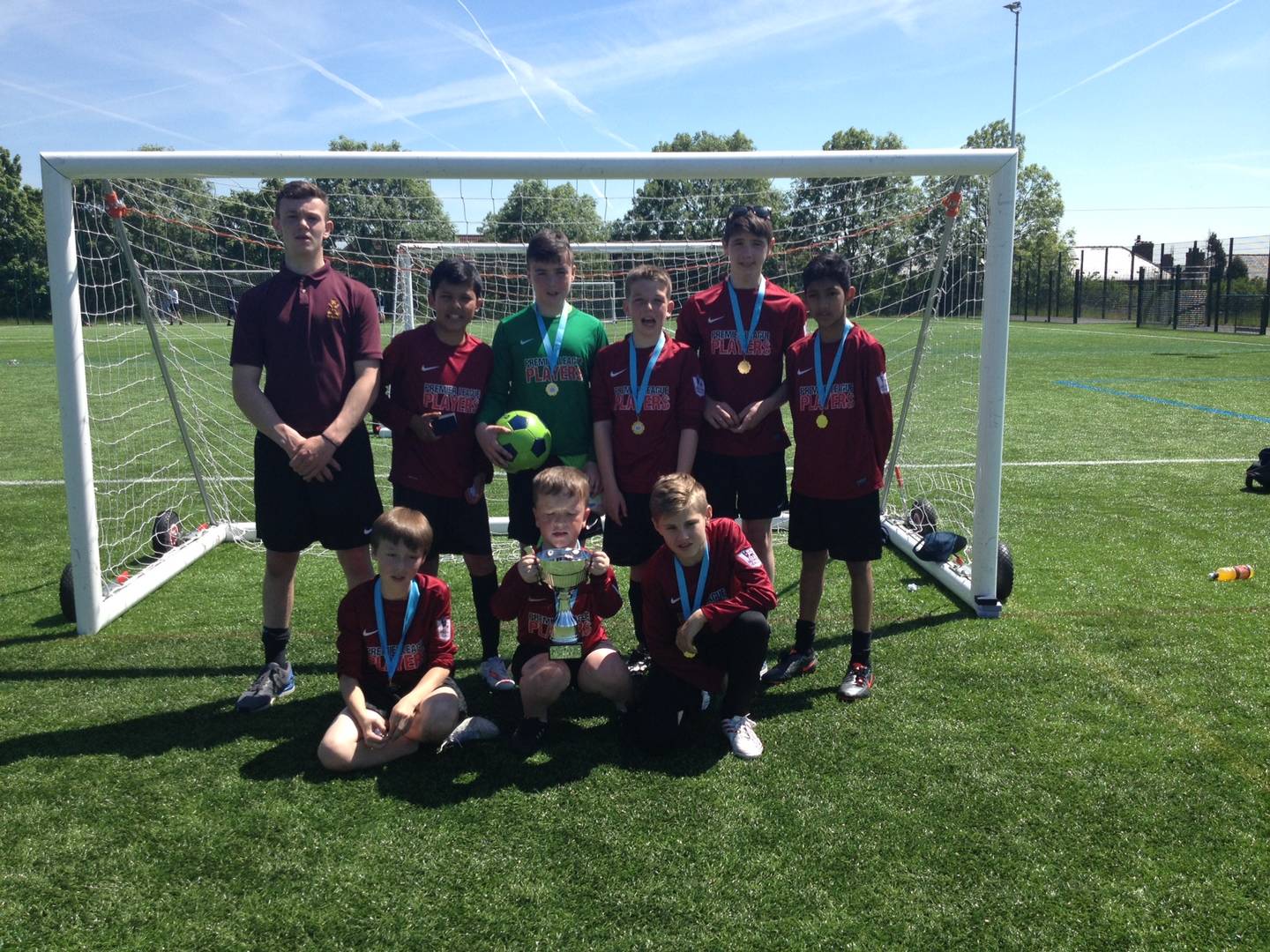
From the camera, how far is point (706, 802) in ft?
9.84

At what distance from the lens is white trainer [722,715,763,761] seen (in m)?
3.33

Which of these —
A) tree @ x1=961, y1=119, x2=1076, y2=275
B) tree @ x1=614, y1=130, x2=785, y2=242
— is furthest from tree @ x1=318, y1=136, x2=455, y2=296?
tree @ x1=961, y1=119, x2=1076, y2=275

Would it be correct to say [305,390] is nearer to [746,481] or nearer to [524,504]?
[524,504]

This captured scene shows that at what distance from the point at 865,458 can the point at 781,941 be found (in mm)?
2103

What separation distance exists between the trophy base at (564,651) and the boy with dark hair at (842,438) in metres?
1.15

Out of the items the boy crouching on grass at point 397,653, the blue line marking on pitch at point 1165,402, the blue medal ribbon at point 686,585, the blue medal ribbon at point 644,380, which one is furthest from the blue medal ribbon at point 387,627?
the blue line marking on pitch at point 1165,402

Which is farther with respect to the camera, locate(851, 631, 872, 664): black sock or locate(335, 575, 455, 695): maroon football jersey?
locate(851, 631, 872, 664): black sock

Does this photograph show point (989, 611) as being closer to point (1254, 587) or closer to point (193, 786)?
point (1254, 587)

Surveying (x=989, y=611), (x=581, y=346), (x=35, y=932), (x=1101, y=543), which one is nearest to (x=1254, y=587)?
(x=1101, y=543)

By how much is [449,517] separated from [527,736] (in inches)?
42.6

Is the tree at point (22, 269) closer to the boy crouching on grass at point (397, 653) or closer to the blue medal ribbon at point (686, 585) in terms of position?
the boy crouching on grass at point (397, 653)

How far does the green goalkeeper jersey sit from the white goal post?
3.04ft

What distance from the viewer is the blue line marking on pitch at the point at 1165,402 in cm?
1163

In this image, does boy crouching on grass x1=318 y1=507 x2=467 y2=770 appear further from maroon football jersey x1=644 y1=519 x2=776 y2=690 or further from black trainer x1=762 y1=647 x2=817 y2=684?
black trainer x1=762 y1=647 x2=817 y2=684
